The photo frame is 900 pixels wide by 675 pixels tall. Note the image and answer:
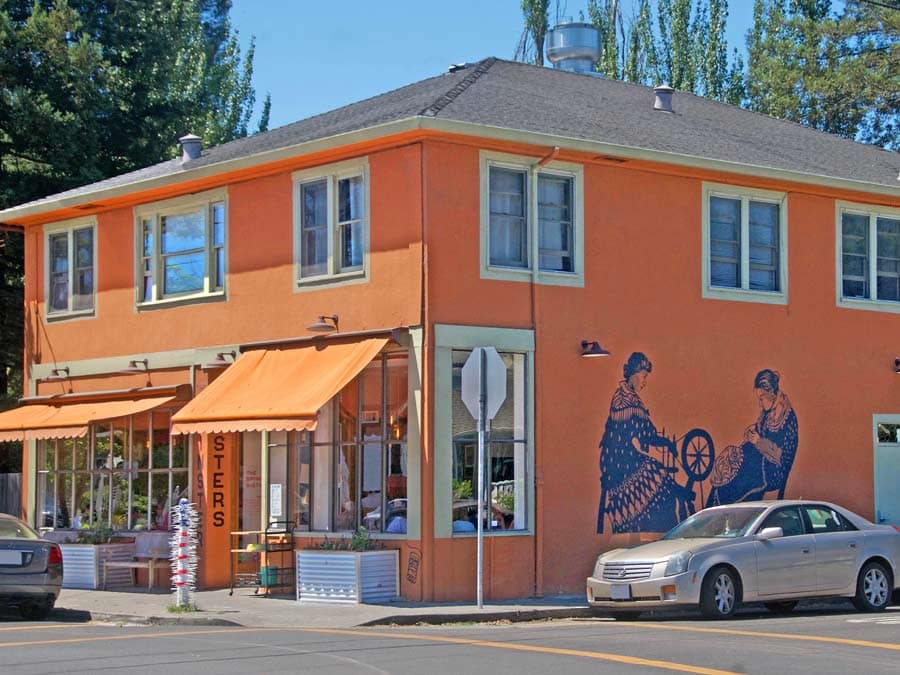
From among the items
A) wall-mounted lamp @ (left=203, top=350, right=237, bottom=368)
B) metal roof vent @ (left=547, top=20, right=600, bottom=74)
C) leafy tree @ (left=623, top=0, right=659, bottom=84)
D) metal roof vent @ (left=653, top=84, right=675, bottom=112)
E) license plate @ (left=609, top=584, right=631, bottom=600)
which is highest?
leafy tree @ (left=623, top=0, right=659, bottom=84)

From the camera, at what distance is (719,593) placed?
18109mm

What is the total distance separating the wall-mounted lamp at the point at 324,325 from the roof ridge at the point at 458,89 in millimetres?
3168

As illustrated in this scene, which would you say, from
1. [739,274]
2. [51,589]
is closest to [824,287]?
[739,274]

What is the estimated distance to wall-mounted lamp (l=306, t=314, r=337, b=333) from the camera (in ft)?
70.7

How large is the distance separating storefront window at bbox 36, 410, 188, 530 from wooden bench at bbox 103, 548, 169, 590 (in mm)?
710

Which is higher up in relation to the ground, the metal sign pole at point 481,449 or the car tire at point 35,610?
the metal sign pole at point 481,449

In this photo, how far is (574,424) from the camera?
2161 centimetres

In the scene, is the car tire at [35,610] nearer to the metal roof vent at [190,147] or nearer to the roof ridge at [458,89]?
the roof ridge at [458,89]

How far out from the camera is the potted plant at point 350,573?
20.0m

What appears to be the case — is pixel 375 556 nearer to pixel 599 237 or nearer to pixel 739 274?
pixel 599 237

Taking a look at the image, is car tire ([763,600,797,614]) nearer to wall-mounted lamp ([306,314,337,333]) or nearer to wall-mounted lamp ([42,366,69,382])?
wall-mounted lamp ([306,314,337,333])

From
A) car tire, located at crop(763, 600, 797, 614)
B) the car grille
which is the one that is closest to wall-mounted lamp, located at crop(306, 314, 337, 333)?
the car grille

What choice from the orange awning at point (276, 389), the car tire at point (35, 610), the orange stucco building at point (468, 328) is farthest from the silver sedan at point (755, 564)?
the car tire at point (35, 610)

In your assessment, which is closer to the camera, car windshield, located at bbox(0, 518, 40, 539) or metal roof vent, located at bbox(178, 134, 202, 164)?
car windshield, located at bbox(0, 518, 40, 539)
